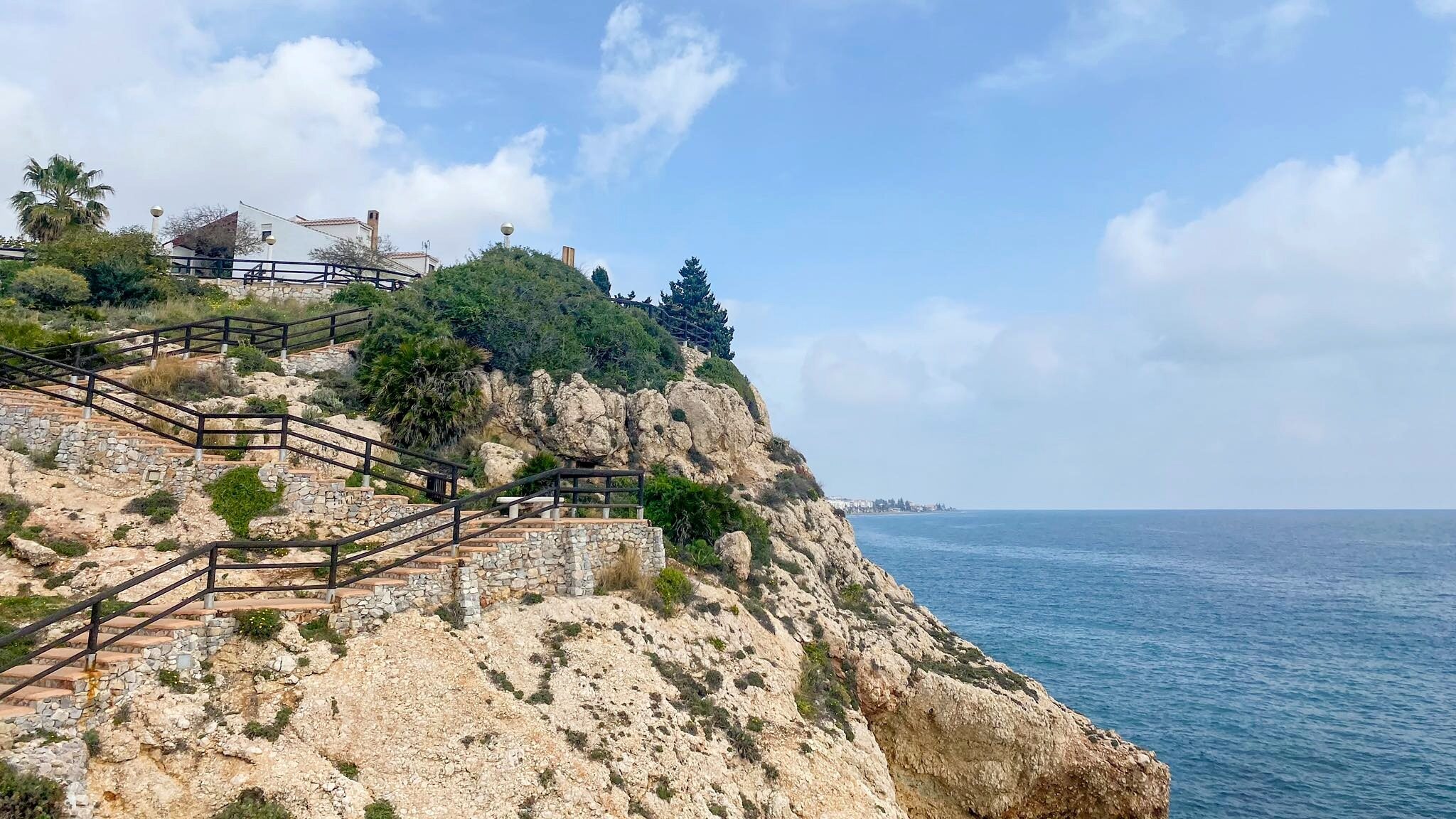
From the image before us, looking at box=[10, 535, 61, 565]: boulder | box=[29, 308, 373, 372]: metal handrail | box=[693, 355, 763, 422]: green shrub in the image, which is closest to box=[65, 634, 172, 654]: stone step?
box=[10, 535, 61, 565]: boulder

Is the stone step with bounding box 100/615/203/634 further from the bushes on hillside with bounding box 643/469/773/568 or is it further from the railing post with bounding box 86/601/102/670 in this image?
the bushes on hillside with bounding box 643/469/773/568

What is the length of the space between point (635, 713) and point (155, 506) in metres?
10.0

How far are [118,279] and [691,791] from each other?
95.7 feet

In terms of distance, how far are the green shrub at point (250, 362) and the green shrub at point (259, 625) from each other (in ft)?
40.3

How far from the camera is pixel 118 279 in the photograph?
29.0m

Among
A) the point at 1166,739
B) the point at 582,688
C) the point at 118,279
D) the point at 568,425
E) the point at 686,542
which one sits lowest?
the point at 1166,739

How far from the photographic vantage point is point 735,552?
2075 centimetres

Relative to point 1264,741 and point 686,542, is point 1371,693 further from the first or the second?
point 686,542

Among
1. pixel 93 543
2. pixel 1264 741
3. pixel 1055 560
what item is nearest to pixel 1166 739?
pixel 1264 741

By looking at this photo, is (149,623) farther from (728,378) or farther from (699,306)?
(699,306)

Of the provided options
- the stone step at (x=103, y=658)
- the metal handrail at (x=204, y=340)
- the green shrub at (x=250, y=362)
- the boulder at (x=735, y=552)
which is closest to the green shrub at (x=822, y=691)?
the boulder at (x=735, y=552)

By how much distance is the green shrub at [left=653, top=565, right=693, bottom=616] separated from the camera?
671 inches

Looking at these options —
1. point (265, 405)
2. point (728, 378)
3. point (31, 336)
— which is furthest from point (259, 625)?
point (728, 378)

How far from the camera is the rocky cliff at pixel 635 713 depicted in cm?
1042
